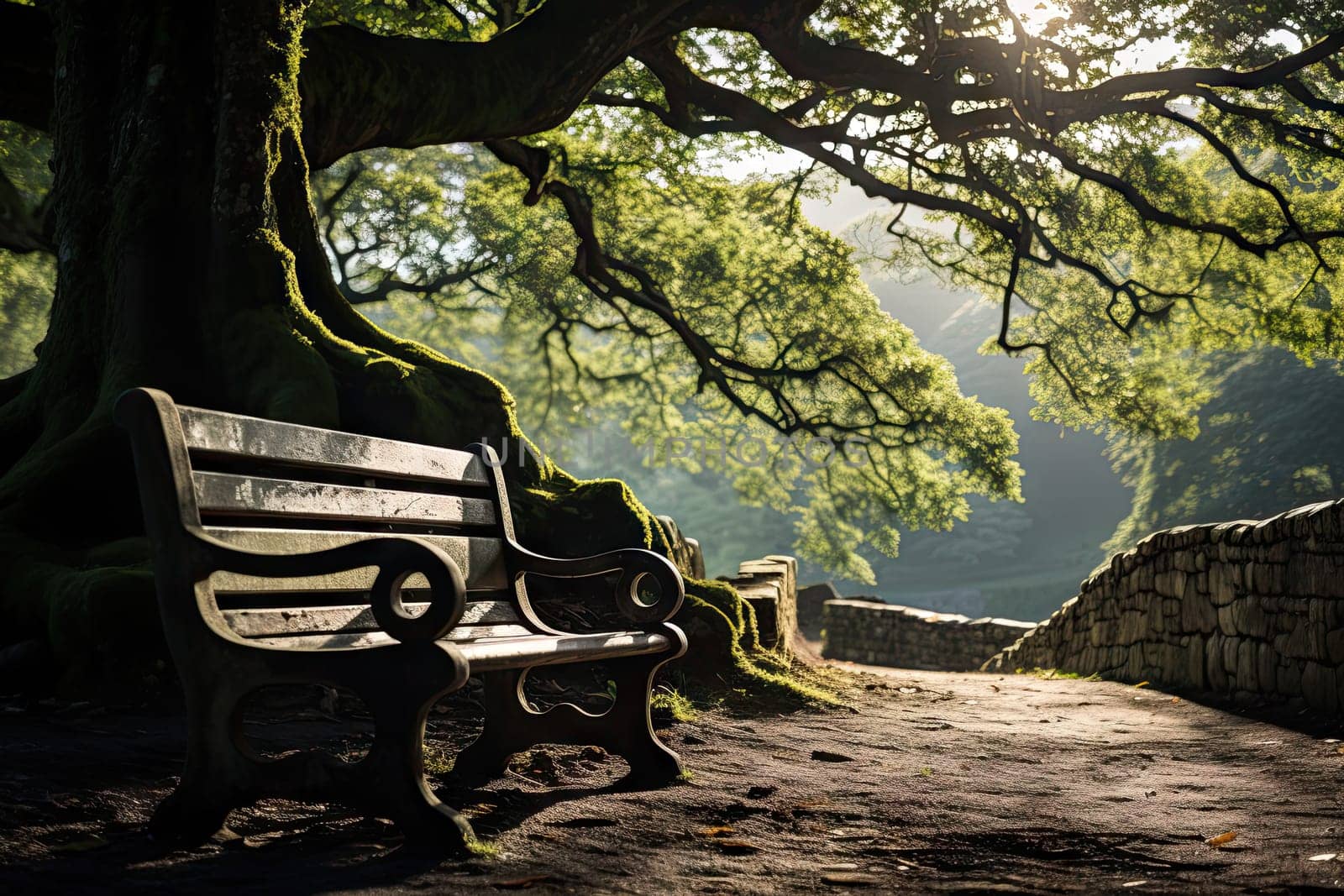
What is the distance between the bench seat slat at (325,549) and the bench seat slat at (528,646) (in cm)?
18

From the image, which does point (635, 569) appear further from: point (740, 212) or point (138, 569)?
point (740, 212)

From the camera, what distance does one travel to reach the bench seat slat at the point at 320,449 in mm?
2553

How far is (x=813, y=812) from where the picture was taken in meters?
3.11

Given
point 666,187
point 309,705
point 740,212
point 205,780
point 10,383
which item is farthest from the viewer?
point 740,212

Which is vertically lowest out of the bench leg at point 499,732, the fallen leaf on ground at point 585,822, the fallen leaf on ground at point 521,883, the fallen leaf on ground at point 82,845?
the fallen leaf on ground at point 585,822

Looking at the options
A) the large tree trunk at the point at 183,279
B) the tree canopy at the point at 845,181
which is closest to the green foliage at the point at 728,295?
the tree canopy at the point at 845,181

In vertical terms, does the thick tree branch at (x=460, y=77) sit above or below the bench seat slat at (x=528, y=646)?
above

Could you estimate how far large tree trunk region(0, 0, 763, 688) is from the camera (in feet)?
15.4

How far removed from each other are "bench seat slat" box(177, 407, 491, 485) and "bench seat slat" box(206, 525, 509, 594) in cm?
22

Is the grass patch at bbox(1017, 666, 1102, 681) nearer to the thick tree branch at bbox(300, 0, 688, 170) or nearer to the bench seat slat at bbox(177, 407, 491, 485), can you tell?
the thick tree branch at bbox(300, 0, 688, 170)

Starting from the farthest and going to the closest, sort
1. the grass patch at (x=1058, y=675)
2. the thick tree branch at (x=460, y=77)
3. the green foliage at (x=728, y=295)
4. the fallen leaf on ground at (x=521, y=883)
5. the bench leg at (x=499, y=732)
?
the green foliage at (x=728, y=295) → the grass patch at (x=1058, y=675) → the thick tree branch at (x=460, y=77) → the bench leg at (x=499, y=732) → the fallen leaf on ground at (x=521, y=883)

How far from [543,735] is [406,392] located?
253 cm

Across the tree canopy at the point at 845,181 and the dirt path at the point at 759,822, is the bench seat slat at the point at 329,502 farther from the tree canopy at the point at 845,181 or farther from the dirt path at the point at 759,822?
the tree canopy at the point at 845,181

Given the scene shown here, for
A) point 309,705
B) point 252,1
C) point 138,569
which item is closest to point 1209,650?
point 309,705
